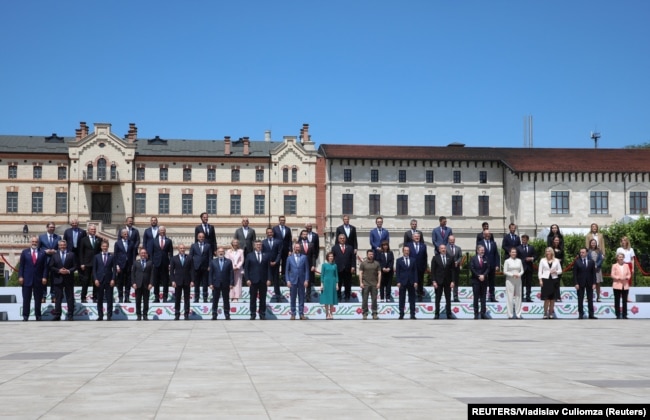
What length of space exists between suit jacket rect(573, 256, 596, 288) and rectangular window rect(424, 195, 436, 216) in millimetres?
50718

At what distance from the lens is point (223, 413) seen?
671cm

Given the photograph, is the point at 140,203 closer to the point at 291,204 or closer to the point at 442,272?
the point at 291,204

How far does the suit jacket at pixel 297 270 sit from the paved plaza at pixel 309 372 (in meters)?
4.78

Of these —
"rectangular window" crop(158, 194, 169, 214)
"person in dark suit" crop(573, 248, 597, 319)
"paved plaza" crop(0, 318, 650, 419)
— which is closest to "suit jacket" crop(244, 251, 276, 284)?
"paved plaza" crop(0, 318, 650, 419)

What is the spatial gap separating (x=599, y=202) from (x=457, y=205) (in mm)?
11751

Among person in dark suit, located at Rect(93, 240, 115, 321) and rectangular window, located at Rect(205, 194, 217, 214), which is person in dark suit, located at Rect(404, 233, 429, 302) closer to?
person in dark suit, located at Rect(93, 240, 115, 321)

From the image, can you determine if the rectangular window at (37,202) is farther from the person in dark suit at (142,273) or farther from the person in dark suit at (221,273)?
the person in dark suit at (221,273)

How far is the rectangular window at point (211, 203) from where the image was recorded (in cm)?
7257

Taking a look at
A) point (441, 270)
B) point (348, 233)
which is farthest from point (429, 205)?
point (441, 270)

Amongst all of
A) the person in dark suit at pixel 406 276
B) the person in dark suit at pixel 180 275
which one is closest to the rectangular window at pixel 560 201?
the person in dark suit at pixel 406 276

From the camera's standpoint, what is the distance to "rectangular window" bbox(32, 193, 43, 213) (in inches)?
2771

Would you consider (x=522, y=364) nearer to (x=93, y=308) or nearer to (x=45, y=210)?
(x=93, y=308)

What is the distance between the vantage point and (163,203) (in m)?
72.2

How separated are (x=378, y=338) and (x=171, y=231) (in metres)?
58.5
